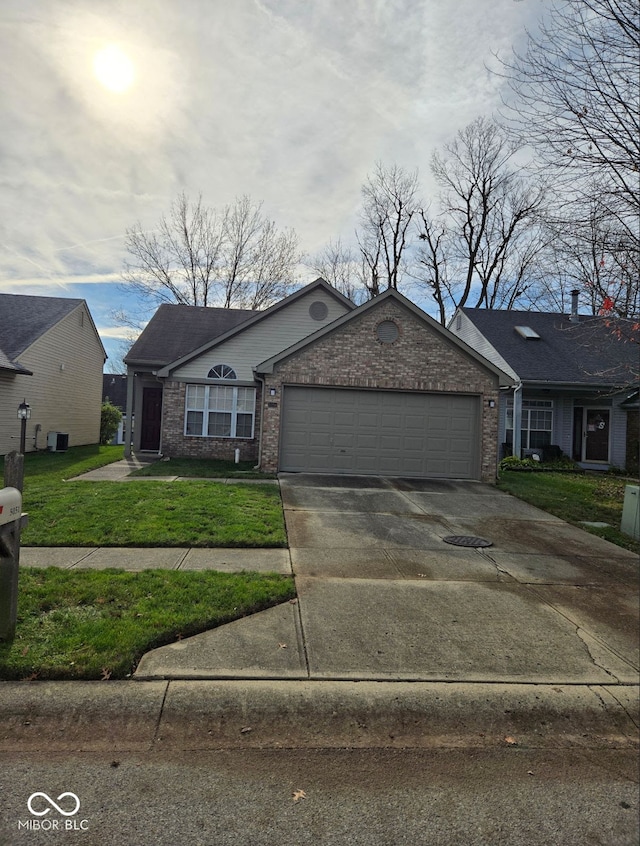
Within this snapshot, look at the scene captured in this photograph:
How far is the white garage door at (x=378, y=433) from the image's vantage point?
44.3ft

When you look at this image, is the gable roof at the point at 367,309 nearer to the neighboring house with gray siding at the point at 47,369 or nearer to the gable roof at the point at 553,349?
the gable roof at the point at 553,349

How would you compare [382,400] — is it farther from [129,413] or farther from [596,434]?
[596,434]

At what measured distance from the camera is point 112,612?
4332 mm

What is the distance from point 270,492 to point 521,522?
15.7 ft

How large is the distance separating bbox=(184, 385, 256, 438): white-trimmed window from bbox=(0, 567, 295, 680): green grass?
35.8ft

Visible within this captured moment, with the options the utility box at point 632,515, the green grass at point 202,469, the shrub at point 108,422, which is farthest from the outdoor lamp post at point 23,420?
the shrub at point 108,422

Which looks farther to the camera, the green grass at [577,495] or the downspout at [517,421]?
the downspout at [517,421]

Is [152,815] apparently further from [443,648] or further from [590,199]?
[590,199]

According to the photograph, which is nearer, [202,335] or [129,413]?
[129,413]

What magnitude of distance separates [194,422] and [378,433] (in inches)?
239

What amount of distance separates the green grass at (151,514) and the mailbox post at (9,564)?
260 cm

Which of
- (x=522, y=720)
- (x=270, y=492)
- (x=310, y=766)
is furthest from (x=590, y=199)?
(x=310, y=766)

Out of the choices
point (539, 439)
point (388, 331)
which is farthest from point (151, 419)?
point (539, 439)

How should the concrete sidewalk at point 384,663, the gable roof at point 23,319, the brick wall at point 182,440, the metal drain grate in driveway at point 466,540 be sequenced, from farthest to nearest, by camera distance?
the gable roof at point 23,319 < the brick wall at point 182,440 < the metal drain grate in driveway at point 466,540 < the concrete sidewalk at point 384,663
